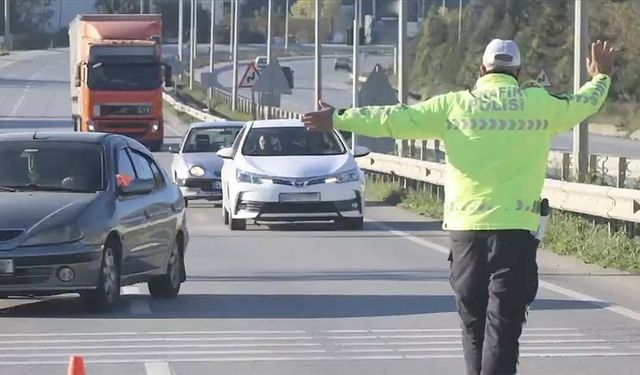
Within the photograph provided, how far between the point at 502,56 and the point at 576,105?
17.6 inches

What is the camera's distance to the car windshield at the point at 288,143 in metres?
22.7

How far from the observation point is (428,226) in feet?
75.5

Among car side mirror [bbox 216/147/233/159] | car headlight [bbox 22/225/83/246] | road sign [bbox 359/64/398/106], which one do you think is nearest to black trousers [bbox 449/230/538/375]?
car headlight [bbox 22/225/83/246]

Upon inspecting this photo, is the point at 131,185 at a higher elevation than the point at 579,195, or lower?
higher

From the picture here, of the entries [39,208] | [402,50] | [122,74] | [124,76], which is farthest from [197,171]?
[124,76]

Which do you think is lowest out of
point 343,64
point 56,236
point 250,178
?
point 343,64

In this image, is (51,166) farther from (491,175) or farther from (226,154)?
(226,154)

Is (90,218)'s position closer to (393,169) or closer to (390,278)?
(390,278)

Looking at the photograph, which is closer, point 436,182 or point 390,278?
point 390,278

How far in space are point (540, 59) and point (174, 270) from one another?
206 feet

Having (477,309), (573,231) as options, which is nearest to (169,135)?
(573,231)

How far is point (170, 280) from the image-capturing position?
14.1 metres

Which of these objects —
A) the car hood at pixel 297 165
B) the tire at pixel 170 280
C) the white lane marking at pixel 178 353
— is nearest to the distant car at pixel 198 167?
the car hood at pixel 297 165

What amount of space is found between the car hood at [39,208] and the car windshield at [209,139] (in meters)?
14.0
